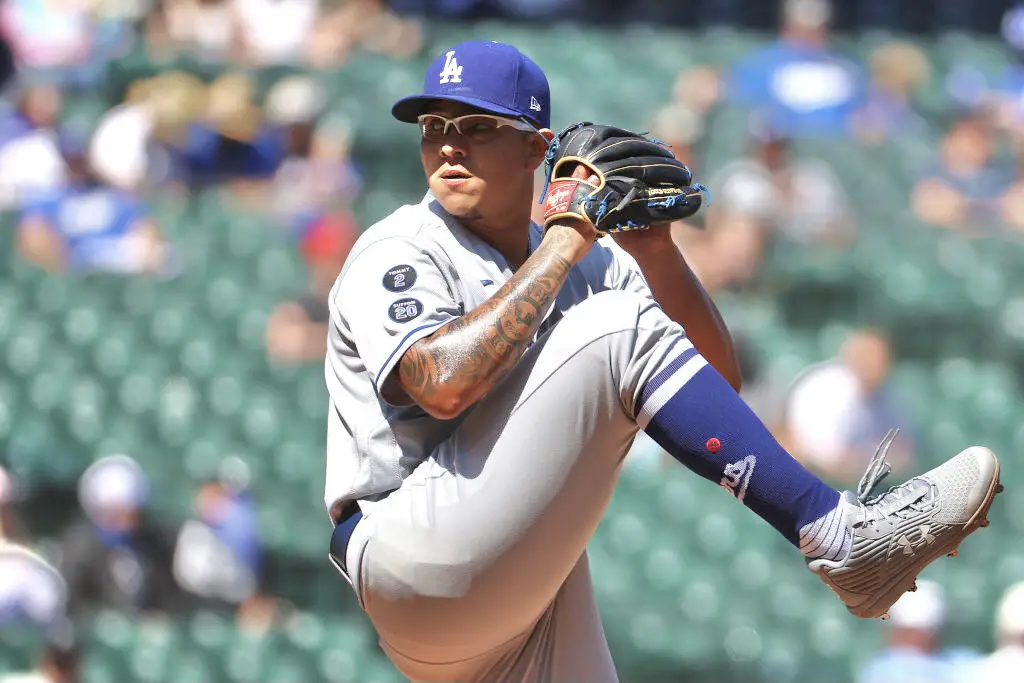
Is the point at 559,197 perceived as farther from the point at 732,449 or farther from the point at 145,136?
the point at 145,136

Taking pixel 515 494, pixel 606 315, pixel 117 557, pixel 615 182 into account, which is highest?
pixel 615 182

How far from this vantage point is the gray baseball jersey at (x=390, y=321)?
8.43ft

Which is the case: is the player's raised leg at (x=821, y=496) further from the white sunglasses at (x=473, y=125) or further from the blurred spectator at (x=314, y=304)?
the blurred spectator at (x=314, y=304)

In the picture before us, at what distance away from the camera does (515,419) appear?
2.52 metres

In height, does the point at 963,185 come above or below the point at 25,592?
above

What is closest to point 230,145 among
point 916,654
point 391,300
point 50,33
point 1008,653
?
point 50,33

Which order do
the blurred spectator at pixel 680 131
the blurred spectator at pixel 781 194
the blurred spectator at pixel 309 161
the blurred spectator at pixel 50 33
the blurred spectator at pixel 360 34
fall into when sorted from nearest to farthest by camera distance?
the blurred spectator at pixel 781 194 → the blurred spectator at pixel 680 131 → the blurred spectator at pixel 309 161 → the blurred spectator at pixel 360 34 → the blurred spectator at pixel 50 33

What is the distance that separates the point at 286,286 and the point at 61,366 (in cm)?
105

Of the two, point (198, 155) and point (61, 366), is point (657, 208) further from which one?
point (198, 155)

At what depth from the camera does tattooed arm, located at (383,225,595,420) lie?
2.45 m

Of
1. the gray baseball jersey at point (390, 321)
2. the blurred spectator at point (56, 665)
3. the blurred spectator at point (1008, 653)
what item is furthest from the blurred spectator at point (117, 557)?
the gray baseball jersey at point (390, 321)

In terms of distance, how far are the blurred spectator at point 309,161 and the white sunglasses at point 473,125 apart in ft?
14.2

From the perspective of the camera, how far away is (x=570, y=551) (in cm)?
258

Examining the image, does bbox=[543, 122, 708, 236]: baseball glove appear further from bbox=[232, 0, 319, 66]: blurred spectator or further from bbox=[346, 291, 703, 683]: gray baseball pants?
bbox=[232, 0, 319, 66]: blurred spectator
